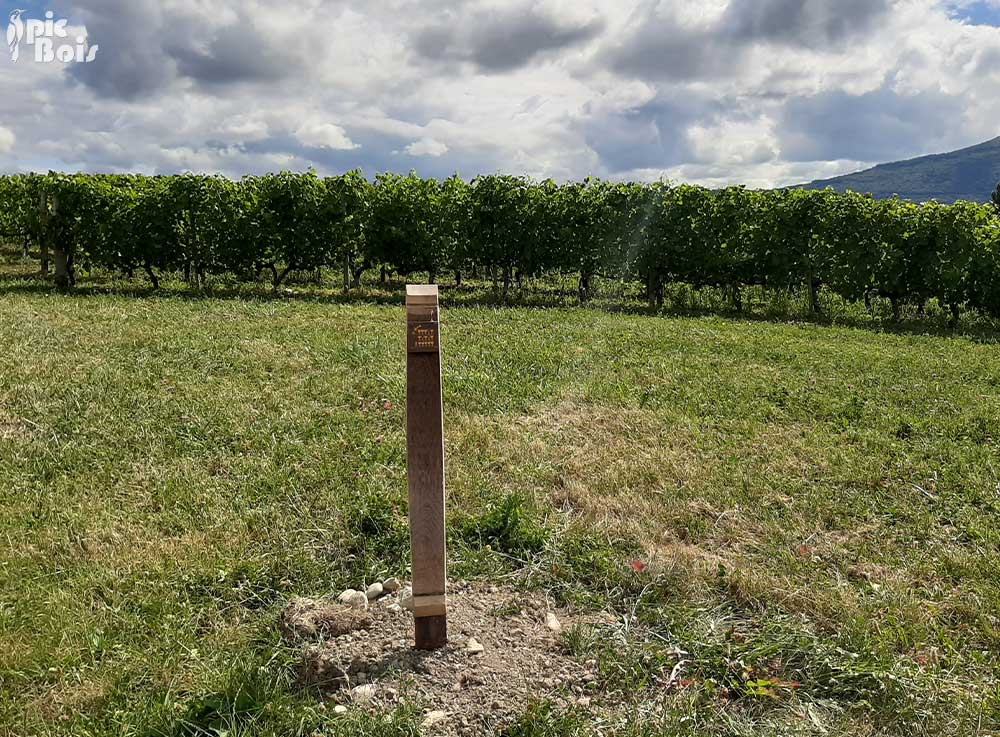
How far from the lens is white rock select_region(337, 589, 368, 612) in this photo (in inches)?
150

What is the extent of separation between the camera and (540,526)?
190 inches

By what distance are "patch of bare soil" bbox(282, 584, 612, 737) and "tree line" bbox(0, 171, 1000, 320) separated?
A: 1792 cm

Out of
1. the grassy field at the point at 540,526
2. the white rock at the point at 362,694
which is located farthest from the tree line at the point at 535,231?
the white rock at the point at 362,694

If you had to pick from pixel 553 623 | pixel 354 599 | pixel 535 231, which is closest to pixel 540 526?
pixel 553 623

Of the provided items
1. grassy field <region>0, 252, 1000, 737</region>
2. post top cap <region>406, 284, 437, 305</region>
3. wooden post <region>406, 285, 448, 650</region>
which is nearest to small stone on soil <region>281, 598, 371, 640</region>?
grassy field <region>0, 252, 1000, 737</region>

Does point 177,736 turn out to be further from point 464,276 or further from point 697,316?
point 464,276

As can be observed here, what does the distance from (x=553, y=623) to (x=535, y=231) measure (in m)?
18.2

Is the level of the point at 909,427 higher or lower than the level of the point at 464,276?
lower

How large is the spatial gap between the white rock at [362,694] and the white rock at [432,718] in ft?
0.98

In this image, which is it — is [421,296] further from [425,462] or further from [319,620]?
[319,620]

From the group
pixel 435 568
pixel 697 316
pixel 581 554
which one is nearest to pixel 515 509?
pixel 581 554

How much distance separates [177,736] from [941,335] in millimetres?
17627

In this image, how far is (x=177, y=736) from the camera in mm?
2844

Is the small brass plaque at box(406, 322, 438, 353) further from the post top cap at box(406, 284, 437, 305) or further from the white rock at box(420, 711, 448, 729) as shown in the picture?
the white rock at box(420, 711, 448, 729)
